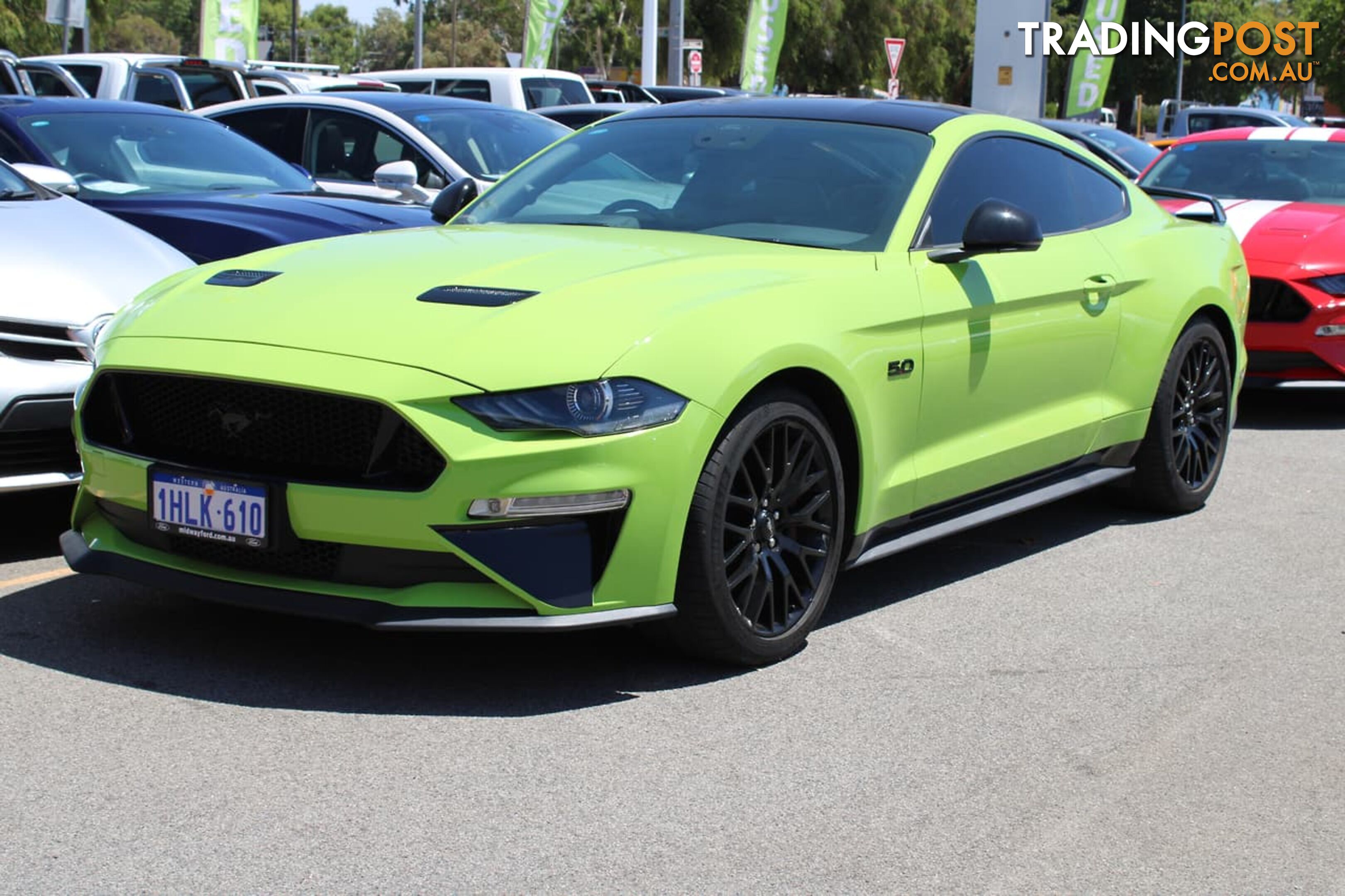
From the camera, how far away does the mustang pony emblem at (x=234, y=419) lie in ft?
14.2

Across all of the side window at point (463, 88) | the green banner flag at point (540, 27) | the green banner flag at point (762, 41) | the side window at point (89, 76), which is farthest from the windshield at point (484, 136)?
the green banner flag at point (762, 41)

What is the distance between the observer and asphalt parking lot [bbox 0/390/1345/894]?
3.47 metres

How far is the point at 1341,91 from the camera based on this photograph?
233 feet

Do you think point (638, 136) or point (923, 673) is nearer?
point (923, 673)

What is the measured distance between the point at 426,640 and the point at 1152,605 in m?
2.33

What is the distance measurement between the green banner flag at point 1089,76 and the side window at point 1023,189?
27.1 m

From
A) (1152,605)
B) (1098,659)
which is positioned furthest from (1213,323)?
(1098,659)

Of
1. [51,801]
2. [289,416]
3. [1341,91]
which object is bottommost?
[51,801]

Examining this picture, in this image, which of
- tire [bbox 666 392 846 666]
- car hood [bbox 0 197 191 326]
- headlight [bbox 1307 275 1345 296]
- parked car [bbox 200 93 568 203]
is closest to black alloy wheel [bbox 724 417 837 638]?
tire [bbox 666 392 846 666]

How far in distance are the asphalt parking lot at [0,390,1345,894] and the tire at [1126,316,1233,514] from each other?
988 millimetres

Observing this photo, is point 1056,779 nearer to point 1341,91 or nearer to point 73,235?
point 73,235

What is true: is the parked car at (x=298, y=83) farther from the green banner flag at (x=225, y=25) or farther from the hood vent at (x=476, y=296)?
the hood vent at (x=476, y=296)

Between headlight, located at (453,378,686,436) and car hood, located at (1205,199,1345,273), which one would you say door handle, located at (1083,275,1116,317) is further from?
car hood, located at (1205,199,1345,273)

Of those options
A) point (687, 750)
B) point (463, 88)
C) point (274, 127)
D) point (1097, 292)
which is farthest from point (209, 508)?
point (463, 88)
